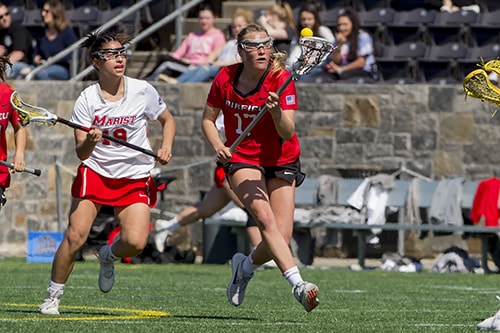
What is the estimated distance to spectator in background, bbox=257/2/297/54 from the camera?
17.2 metres

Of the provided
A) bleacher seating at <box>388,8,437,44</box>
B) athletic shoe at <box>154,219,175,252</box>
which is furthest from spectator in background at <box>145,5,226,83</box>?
athletic shoe at <box>154,219,175,252</box>

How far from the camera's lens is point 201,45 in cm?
1828

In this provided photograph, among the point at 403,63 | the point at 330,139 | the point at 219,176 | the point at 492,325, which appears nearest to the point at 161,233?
the point at 219,176

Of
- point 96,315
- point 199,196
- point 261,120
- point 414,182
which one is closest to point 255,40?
point 261,120

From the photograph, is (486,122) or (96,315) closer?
(96,315)

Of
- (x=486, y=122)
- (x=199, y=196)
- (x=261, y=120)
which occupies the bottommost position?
(x=199, y=196)

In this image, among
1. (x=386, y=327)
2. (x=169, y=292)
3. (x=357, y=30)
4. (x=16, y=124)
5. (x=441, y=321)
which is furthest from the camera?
(x=357, y=30)

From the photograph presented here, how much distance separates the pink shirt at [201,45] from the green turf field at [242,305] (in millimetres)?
3944

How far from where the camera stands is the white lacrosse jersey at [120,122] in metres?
8.96

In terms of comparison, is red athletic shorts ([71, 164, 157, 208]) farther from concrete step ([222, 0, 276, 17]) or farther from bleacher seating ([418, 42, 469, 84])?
concrete step ([222, 0, 276, 17])

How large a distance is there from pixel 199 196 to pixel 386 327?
951cm

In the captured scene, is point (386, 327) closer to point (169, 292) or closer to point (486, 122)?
point (169, 292)

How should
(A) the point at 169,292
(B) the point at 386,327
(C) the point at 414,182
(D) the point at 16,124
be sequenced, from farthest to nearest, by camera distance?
(C) the point at 414,182 < (A) the point at 169,292 < (D) the point at 16,124 < (B) the point at 386,327

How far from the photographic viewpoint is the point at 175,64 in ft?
59.8
